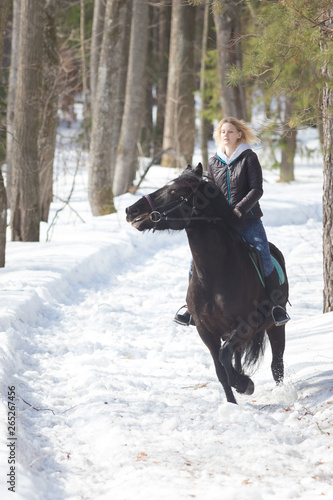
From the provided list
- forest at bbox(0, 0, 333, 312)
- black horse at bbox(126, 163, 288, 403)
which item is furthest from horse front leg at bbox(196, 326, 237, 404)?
forest at bbox(0, 0, 333, 312)

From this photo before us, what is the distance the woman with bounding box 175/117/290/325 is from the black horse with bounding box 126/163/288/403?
193 millimetres

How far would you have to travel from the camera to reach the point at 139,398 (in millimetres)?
5359

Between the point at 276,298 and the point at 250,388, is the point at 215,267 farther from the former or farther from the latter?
the point at 250,388

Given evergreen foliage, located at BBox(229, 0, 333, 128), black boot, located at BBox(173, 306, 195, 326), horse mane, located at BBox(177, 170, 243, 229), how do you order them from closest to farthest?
horse mane, located at BBox(177, 170, 243, 229)
evergreen foliage, located at BBox(229, 0, 333, 128)
black boot, located at BBox(173, 306, 195, 326)

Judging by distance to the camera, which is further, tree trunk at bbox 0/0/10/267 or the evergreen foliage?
tree trunk at bbox 0/0/10/267

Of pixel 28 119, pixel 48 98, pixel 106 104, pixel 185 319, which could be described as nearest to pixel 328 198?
pixel 185 319

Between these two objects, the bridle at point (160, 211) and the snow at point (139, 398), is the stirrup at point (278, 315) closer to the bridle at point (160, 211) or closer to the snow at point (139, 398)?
the snow at point (139, 398)

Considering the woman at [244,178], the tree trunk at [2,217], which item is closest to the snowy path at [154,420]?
the woman at [244,178]

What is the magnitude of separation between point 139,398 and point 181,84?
20.9 metres

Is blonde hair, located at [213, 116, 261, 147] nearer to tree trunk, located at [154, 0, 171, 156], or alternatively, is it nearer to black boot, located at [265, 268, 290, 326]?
black boot, located at [265, 268, 290, 326]

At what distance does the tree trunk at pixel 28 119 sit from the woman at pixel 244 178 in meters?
7.25

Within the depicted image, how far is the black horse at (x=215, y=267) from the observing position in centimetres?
483

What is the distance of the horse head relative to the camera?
4717 millimetres

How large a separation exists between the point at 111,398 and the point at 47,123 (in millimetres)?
10490
